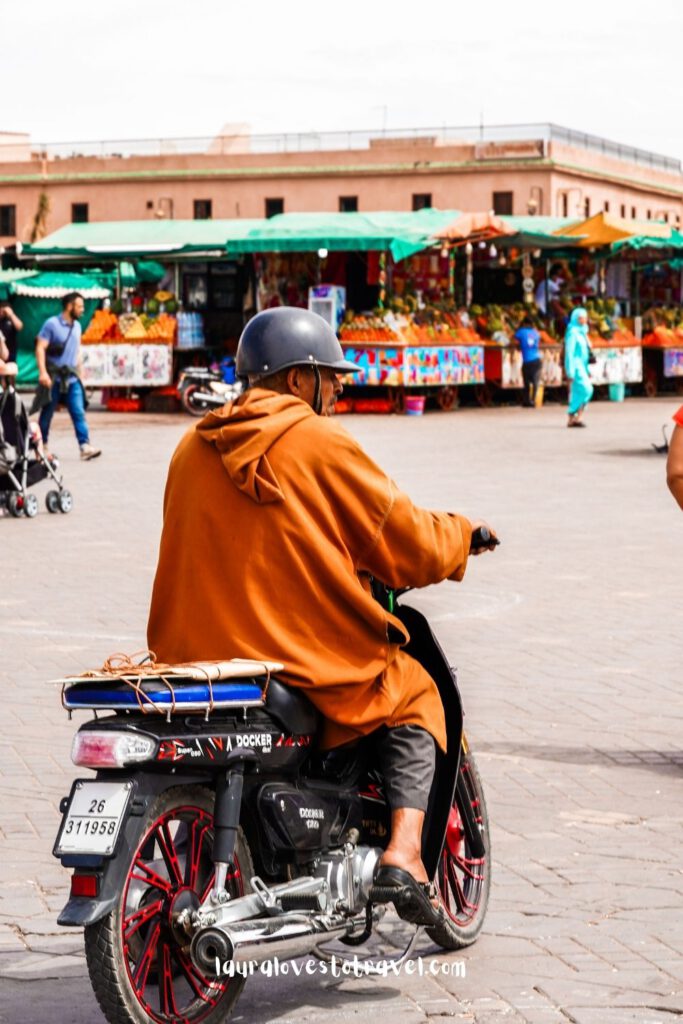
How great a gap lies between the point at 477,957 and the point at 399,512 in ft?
4.04

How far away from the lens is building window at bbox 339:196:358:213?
74188 millimetres

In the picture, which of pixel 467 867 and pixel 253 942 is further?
pixel 467 867

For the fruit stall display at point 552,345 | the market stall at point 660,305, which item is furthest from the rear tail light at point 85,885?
the market stall at point 660,305

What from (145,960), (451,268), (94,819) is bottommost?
(145,960)

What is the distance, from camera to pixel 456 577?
4492 mm

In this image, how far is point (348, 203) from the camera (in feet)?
244

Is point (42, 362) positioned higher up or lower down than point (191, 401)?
higher up

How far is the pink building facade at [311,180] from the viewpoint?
7250cm

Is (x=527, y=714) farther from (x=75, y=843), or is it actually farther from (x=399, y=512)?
(x=75, y=843)

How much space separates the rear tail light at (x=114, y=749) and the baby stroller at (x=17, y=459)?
11.7 m

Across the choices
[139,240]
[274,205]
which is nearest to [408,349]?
[139,240]

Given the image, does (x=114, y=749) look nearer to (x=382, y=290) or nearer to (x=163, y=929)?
(x=163, y=929)

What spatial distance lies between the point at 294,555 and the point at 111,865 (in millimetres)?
825

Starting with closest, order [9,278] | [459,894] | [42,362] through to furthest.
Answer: [459,894]
[42,362]
[9,278]
